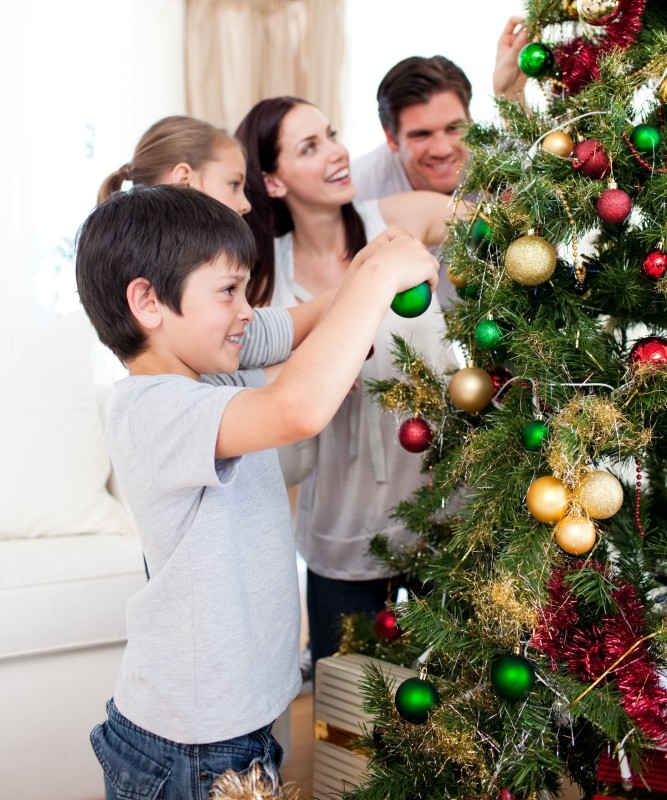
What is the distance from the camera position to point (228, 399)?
866 millimetres

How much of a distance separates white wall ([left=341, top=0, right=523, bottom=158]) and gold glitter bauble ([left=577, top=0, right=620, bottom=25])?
6.04 ft

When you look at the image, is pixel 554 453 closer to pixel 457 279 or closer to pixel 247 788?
pixel 457 279

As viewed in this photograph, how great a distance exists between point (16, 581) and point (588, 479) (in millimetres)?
1181

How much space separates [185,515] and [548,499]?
38 cm

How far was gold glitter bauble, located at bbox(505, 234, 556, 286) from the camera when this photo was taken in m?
0.98

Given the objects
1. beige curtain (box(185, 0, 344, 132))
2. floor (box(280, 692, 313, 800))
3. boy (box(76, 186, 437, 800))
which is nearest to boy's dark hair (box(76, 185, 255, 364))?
boy (box(76, 186, 437, 800))

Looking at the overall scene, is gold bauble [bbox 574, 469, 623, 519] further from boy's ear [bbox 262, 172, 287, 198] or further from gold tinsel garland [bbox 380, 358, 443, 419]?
boy's ear [bbox 262, 172, 287, 198]

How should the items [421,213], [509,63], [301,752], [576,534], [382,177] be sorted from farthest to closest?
1. [382,177]
2. [301,752]
3. [421,213]
4. [509,63]
5. [576,534]

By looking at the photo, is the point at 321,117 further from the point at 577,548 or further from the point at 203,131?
the point at 577,548

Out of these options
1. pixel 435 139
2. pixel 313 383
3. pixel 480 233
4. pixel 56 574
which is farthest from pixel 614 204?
pixel 56 574

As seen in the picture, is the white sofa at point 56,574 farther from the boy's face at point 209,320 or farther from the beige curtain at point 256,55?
the beige curtain at point 256,55

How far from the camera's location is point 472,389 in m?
1.12

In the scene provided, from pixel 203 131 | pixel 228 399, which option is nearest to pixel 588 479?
pixel 228 399

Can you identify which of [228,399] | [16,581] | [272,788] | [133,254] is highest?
[133,254]
